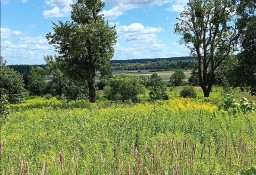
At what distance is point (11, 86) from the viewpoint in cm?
6550

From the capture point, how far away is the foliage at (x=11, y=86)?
6386 cm

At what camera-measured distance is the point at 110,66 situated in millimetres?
38375

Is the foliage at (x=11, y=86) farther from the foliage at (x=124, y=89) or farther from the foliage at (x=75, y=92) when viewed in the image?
the foliage at (x=124, y=89)

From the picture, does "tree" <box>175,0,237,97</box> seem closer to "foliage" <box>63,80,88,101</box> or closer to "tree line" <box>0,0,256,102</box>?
"tree line" <box>0,0,256,102</box>

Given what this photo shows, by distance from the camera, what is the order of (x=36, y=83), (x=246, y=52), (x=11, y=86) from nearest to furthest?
(x=246, y=52)
(x=11, y=86)
(x=36, y=83)

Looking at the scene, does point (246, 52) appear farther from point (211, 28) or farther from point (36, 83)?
point (36, 83)

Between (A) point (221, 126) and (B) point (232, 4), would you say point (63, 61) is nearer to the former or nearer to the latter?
(B) point (232, 4)

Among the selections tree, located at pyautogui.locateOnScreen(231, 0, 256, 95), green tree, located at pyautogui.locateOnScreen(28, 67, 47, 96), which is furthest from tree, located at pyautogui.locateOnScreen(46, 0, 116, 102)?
green tree, located at pyautogui.locateOnScreen(28, 67, 47, 96)

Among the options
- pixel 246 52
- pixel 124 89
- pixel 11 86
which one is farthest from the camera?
pixel 124 89

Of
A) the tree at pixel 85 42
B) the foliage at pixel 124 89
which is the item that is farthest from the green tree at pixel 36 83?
the tree at pixel 85 42

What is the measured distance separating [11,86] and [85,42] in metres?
34.5

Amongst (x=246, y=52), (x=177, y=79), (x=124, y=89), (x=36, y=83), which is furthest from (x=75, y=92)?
(x=177, y=79)

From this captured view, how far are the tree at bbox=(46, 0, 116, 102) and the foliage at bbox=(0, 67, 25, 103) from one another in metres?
29.6

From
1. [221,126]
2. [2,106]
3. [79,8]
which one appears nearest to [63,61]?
[79,8]
